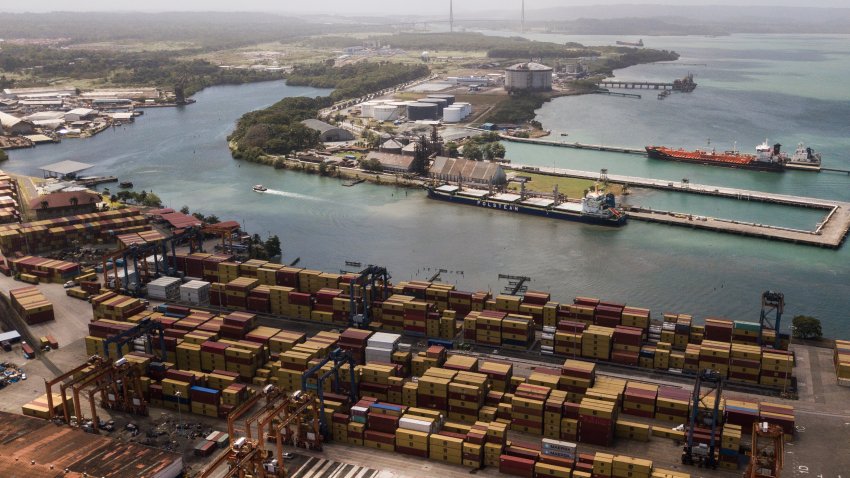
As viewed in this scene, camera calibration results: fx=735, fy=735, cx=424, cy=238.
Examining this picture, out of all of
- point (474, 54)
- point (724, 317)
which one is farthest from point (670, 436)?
point (474, 54)

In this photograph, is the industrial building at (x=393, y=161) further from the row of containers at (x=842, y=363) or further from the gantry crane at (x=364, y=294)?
the row of containers at (x=842, y=363)

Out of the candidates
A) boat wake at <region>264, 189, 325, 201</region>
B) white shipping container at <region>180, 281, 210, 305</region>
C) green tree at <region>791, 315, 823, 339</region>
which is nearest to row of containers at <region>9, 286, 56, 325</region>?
white shipping container at <region>180, 281, 210, 305</region>

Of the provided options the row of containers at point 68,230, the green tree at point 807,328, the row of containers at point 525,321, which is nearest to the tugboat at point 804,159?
the green tree at point 807,328

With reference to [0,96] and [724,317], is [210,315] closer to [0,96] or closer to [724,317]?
[724,317]

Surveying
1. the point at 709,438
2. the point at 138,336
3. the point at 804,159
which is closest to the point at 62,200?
the point at 138,336

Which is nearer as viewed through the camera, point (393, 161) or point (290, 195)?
point (290, 195)

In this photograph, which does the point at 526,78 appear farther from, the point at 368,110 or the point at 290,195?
the point at 290,195
